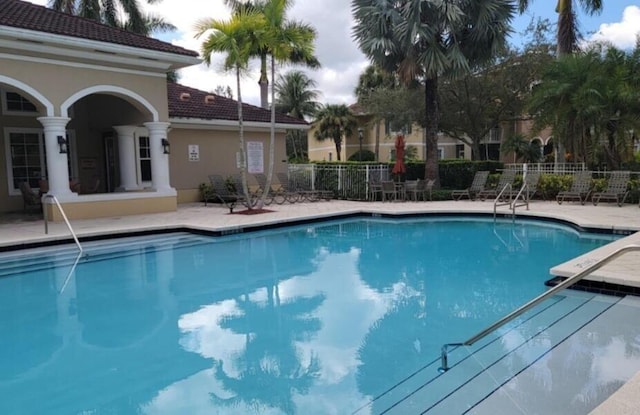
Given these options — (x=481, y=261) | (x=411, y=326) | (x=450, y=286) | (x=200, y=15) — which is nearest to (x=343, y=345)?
(x=411, y=326)

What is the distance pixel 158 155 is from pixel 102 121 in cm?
334

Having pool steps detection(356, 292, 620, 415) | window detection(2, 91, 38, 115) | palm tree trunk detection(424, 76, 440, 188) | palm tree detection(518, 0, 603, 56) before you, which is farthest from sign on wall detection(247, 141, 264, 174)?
pool steps detection(356, 292, 620, 415)

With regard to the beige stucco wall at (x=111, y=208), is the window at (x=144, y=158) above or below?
above

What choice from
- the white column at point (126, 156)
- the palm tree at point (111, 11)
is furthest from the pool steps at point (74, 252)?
the palm tree at point (111, 11)

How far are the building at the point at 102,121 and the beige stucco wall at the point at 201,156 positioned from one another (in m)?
0.04

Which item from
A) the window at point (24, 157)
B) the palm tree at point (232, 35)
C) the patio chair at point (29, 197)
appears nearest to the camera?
the palm tree at point (232, 35)

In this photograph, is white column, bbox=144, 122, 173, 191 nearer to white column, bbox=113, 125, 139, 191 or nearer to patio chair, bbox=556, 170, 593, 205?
white column, bbox=113, 125, 139, 191

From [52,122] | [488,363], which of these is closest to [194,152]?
[52,122]

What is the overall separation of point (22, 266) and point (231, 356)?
5.87m

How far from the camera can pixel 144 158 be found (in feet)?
54.2

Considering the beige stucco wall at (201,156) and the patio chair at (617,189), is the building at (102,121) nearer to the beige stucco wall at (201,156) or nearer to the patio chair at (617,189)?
the beige stucco wall at (201,156)

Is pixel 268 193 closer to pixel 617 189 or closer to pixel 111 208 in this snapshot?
pixel 111 208

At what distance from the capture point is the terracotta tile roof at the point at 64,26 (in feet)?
36.5

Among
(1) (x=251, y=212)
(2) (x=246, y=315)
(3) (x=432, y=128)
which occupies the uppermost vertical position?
(3) (x=432, y=128)
